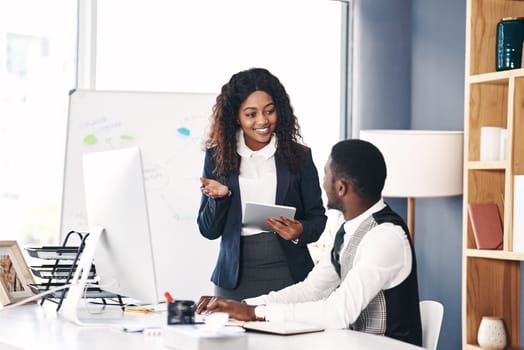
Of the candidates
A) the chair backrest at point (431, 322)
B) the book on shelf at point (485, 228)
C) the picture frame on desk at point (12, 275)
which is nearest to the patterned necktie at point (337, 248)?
the chair backrest at point (431, 322)

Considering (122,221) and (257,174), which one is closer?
(122,221)

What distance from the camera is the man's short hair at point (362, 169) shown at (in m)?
2.37

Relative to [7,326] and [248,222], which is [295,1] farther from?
[7,326]

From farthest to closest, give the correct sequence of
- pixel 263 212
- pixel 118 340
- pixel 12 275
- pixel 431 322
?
pixel 263 212 → pixel 12 275 → pixel 431 322 → pixel 118 340

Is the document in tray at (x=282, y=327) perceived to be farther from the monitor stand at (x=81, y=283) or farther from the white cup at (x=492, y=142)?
the white cup at (x=492, y=142)

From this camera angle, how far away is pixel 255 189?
3.11 meters

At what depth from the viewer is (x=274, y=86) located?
323 cm

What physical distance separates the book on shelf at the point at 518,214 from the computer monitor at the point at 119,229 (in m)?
1.85

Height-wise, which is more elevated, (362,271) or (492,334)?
(362,271)

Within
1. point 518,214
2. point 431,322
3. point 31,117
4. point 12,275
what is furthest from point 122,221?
point 31,117

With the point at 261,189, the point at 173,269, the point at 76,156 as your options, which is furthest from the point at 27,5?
the point at 261,189

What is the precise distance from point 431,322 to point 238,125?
3.94ft

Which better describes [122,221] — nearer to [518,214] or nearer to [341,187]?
[341,187]

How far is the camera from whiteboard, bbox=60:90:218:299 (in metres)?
3.83
